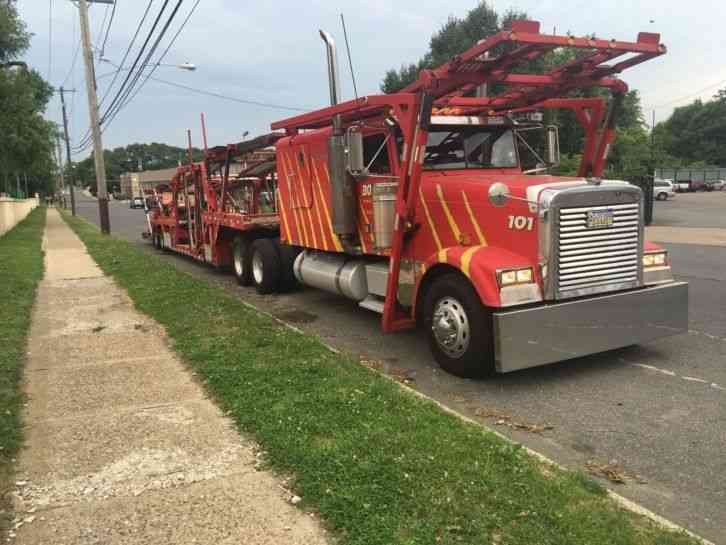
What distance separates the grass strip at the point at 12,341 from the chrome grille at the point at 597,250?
4224 millimetres

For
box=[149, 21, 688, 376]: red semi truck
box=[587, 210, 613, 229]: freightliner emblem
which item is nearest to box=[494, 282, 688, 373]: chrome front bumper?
box=[149, 21, 688, 376]: red semi truck

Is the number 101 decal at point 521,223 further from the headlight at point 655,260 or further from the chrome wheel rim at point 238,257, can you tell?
the chrome wheel rim at point 238,257

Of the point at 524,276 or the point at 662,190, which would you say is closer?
the point at 524,276

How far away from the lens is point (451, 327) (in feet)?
18.3

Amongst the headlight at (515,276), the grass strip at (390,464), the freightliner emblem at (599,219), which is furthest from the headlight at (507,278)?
the grass strip at (390,464)

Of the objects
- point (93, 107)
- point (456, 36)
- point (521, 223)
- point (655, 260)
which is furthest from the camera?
point (456, 36)

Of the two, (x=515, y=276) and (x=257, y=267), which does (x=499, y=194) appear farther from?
(x=257, y=267)

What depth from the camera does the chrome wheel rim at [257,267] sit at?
10.3 metres

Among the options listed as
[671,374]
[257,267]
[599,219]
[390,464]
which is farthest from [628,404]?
[257,267]

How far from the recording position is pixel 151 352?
6.39m

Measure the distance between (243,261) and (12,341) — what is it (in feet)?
15.1

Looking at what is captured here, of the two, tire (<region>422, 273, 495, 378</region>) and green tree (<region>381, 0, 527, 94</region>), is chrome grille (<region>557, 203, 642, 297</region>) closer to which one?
tire (<region>422, 273, 495, 378</region>)

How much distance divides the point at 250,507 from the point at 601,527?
1726 millimetres

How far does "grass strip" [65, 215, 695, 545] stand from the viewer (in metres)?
2.96
